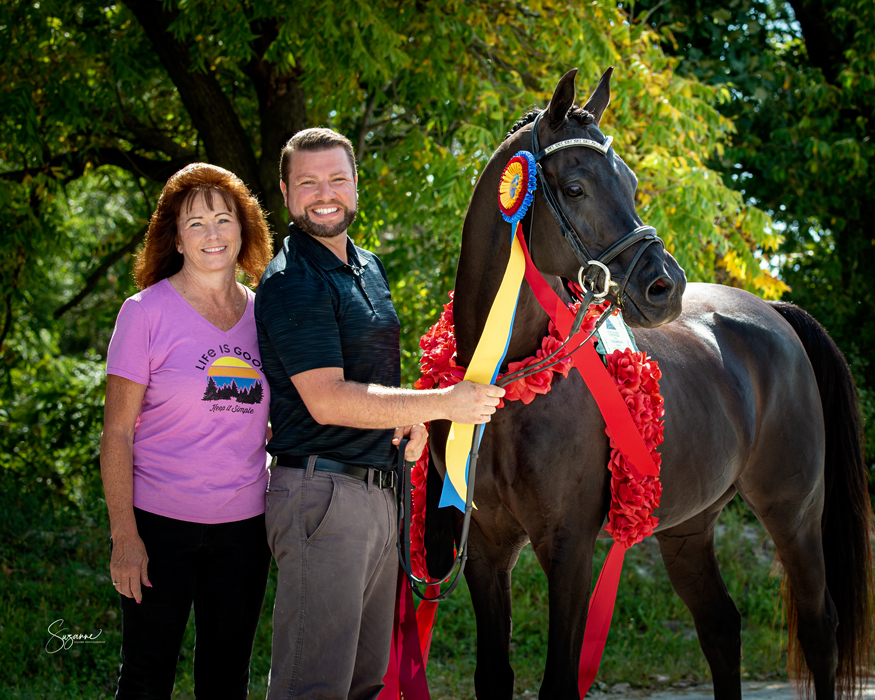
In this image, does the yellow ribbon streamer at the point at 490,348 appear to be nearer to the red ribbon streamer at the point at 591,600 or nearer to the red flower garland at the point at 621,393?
the red ribbon streamer at the point at 591,600

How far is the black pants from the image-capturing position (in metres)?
2.33

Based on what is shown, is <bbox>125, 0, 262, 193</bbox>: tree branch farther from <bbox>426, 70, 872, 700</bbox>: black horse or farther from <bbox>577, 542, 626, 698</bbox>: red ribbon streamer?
<bbox>577, 542, 626, 698</bbox>: red ribbon streamer

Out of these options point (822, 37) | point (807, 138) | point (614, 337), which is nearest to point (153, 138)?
point (614, 337)

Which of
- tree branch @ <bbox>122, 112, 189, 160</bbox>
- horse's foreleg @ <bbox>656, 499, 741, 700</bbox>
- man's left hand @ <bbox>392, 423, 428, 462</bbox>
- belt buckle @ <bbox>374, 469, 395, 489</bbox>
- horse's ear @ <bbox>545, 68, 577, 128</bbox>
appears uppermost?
tree branch @ <bbox>122, 112, 189, 160</bbox>

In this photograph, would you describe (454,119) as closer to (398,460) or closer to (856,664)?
(398,460)

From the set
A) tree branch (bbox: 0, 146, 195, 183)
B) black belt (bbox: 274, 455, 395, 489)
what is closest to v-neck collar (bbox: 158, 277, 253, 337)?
black belt (bbox: 274, 455, 395, 489)

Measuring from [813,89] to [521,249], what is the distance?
24.2 feet

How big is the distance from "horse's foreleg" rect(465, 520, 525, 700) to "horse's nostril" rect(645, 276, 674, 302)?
1.11 metres

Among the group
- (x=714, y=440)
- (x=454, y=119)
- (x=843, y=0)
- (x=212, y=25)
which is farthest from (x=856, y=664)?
(x=843, y=0)

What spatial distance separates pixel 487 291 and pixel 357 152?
3.74 meters

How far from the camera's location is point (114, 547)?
229cm

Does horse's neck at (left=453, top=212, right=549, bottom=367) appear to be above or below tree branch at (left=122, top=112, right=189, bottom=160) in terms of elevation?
below

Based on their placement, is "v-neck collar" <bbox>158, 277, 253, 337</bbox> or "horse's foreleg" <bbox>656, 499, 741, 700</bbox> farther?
"horse's foreleg" <bbox>656, 499, 741, 700</bbox>
